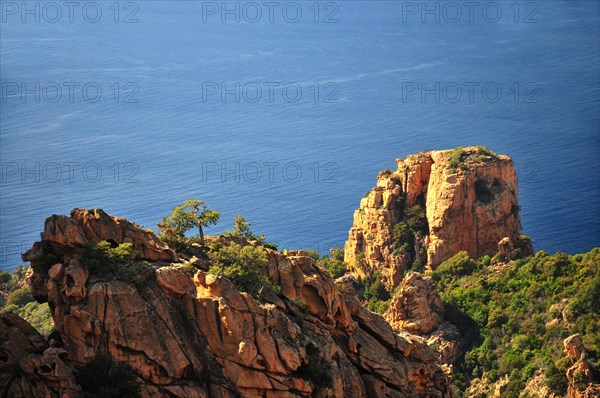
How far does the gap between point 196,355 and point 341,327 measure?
1064 centimetres

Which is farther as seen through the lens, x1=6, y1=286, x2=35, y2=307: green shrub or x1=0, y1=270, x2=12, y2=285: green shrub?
x1=0, y1=270, x2=12, y2=285: green shrub

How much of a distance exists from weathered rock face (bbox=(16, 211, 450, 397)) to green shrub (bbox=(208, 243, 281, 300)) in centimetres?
91

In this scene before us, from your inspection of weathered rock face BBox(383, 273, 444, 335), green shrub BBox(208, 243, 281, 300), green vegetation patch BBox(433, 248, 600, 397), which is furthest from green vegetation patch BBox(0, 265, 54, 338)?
green vegetation patch BBox(433, 248, 600, 397)

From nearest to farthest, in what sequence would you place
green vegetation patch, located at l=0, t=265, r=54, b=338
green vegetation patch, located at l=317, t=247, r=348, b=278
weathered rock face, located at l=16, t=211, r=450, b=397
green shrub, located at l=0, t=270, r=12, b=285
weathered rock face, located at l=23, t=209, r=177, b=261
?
weathered rock face, located at l=16, t=211, r=450, b=397
weathered rock face, located at l=23, t=209, r=177, b=261
green vegetation patch, located at l=0, t=265, r=54, b=338
green vegetation patch, located at l=317, t=247, r=348, b=278
green shrub, located at l=0, t=270, r=12, b=285

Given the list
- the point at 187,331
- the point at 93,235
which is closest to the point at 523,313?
the point at 187,331

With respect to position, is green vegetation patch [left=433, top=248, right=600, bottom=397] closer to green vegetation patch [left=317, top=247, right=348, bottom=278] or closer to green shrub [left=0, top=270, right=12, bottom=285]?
green vegetation patch [left=317, top=247, right=348, bottom=278]

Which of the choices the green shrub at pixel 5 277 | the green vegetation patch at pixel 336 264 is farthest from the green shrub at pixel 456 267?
the green shrub at pixel 5 277

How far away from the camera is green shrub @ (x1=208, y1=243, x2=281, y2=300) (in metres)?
66.1

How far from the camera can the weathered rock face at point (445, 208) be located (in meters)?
127

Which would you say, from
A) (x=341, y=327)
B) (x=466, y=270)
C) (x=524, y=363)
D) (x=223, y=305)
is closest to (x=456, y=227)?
(x=466, y=270)

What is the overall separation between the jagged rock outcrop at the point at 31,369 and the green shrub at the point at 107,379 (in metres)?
0.61

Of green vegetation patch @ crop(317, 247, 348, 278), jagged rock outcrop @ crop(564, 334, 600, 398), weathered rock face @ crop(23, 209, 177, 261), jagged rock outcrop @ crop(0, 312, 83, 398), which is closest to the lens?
jagged rock outcrop @ crop(0, 312, 83, 398)

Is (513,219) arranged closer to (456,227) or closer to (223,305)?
(456,227)

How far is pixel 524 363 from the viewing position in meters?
109
